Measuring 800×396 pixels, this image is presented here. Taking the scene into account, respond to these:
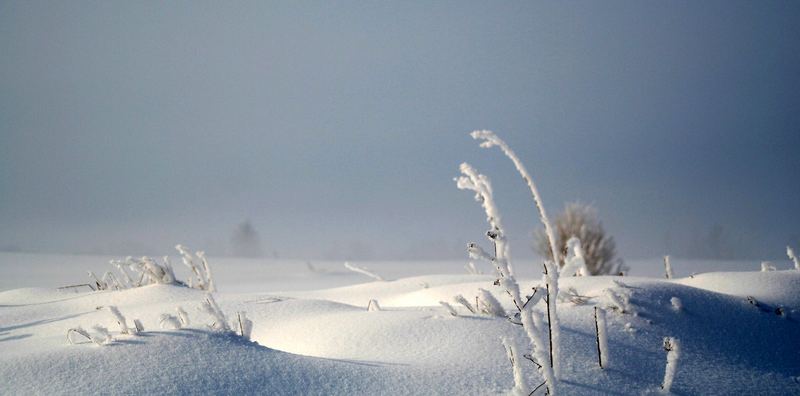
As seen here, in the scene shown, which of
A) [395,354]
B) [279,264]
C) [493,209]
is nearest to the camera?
[493,209]

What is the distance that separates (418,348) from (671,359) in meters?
0.85

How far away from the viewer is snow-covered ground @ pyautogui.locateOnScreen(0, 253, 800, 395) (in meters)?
1.57

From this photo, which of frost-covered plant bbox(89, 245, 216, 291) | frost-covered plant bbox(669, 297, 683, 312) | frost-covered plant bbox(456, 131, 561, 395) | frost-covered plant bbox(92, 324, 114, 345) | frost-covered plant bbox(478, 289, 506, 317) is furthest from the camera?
frost-covered plant bbox(89, 245, 216, 291)

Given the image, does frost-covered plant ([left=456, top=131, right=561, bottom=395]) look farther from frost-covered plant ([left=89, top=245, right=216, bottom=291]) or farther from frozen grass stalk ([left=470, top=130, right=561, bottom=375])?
frost-covered plant ([left=89, top=245, right=216, bottom=291])

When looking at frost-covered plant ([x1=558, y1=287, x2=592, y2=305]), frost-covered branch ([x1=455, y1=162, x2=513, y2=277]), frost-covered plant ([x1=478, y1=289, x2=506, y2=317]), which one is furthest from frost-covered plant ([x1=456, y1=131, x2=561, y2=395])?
frost-covered plant ([x1=558, y1=287, x2=592, y2=305])

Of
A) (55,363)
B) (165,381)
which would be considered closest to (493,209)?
(165,381)

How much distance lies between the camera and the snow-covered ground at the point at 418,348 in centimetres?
157

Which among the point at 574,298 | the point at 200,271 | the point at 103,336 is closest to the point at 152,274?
the point at 200,271

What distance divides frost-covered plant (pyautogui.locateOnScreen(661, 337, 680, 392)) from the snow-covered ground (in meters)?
0.05

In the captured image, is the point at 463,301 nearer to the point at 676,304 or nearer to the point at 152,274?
the point at 676,304

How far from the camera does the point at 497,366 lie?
→ 5.84 ft

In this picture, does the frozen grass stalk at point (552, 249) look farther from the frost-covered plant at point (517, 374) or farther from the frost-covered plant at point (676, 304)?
the frost-covered plant at point (676, 304)

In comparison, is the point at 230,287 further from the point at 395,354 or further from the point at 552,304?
the point at 552,304

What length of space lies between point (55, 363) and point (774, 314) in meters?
3.01
